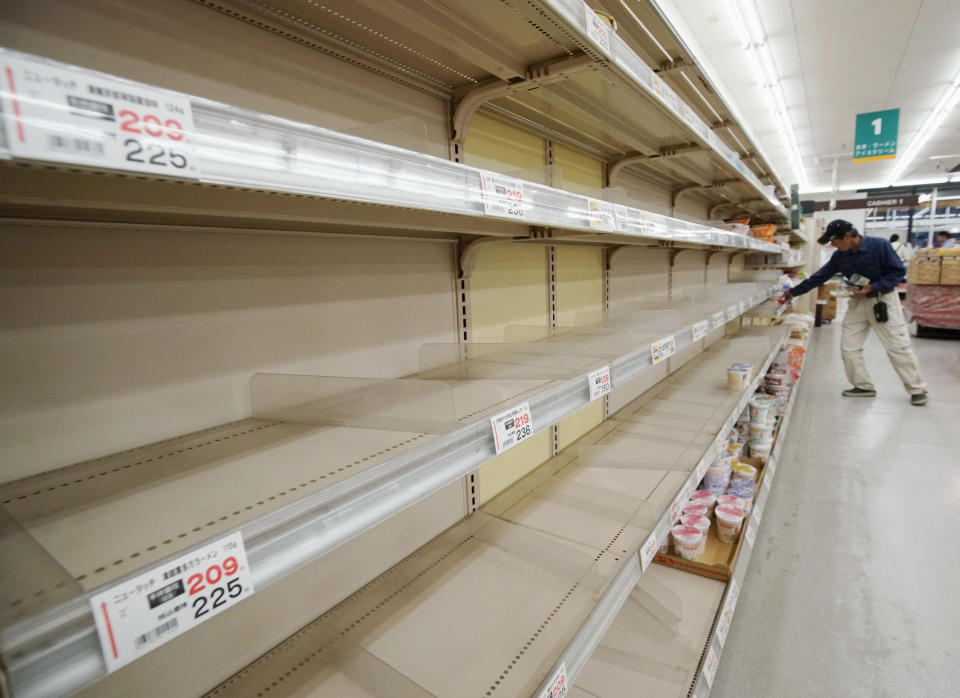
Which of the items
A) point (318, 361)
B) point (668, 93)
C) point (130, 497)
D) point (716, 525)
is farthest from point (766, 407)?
point (130, 497)

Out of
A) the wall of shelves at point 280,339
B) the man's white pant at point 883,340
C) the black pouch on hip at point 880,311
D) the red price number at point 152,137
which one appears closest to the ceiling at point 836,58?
the black pouch on hip at point 880,311

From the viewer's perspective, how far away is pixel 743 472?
7.54 feet

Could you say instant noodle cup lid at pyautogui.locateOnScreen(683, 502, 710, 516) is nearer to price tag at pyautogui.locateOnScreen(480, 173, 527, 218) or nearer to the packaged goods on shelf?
price tag at pyautogui.locateOnScreen(480, 173, 527, 218)

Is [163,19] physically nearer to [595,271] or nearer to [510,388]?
[510,388]

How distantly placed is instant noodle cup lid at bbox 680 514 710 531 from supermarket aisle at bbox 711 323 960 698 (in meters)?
0.36

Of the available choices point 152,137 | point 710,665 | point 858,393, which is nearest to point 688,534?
point 710,665

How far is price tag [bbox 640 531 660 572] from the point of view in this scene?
1148 mm

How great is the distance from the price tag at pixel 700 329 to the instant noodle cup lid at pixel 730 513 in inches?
27.0

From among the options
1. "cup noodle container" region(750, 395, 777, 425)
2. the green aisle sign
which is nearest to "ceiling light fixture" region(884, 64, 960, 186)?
the green aisle sign

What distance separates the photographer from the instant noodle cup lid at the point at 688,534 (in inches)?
66.6

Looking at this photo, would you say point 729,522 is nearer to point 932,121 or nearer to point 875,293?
point 875,293

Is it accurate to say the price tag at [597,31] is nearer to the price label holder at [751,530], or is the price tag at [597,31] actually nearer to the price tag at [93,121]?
the price tag at [93,121]

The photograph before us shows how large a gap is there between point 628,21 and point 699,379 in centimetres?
201

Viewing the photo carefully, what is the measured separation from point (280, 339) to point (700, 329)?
155 cm
